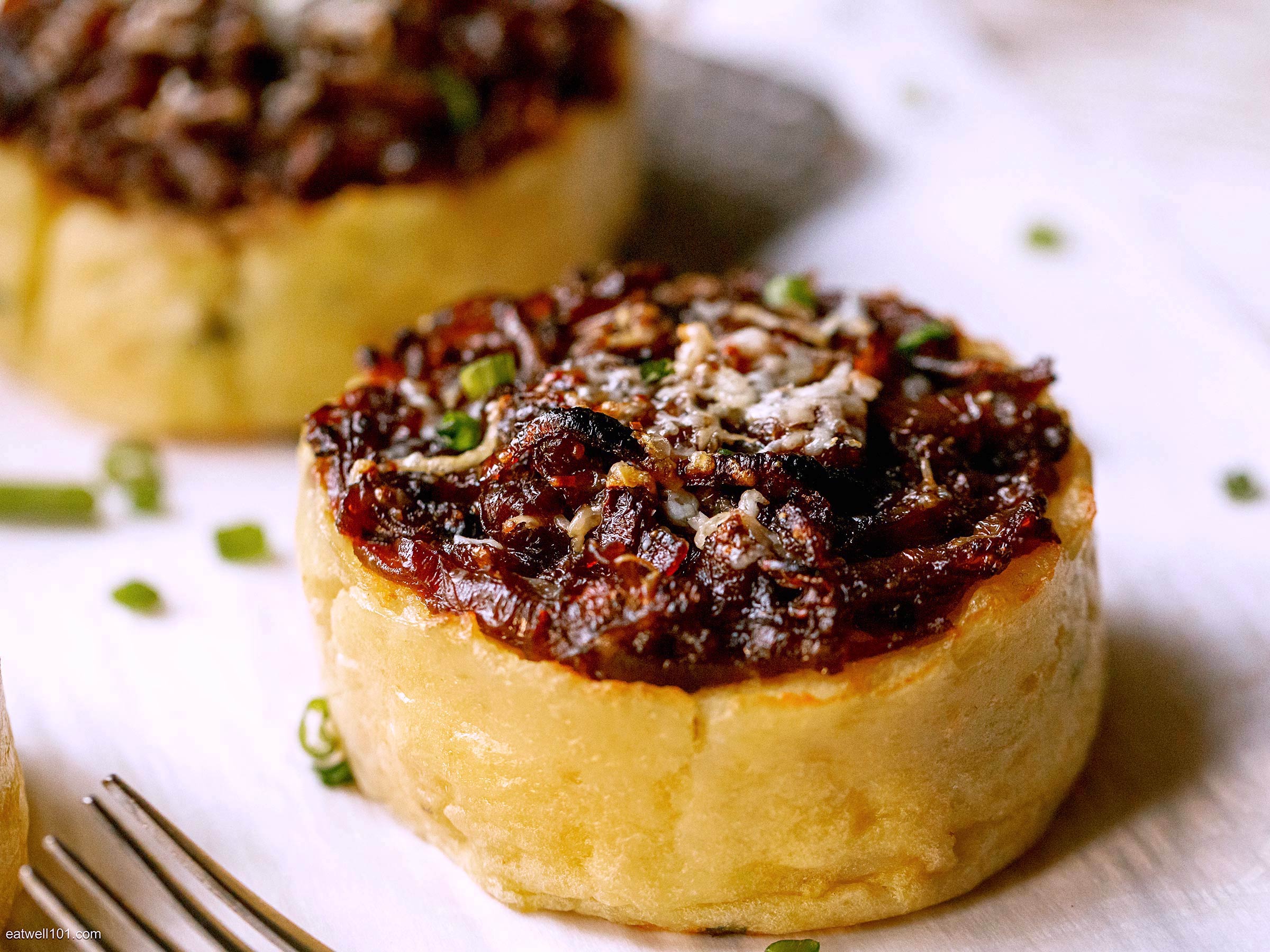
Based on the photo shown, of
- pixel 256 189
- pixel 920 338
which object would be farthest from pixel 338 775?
pixel 256 189

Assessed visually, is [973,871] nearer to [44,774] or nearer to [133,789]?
[133,789]

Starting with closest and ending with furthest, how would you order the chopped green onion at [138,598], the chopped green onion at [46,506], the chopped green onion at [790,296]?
the chopped green onion at [790,296] < the chopped green onion at [138,598] < the chopped green onion at [46,506]

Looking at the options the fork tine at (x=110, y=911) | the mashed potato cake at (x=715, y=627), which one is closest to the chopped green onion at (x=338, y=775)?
the mashed potato cake at (x=715, y=627)

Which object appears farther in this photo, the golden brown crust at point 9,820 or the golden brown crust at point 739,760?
the golden brown crust at point 9,820

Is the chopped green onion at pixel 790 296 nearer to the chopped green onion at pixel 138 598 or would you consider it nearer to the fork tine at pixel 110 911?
the chopped green onion at pixel 138 598

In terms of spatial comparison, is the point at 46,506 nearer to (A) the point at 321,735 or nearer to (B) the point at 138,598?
(B) the point at 138,598

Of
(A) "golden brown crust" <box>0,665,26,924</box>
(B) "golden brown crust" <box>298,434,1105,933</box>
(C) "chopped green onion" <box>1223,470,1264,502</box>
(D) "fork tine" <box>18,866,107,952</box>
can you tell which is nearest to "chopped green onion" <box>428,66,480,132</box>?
(B) "golden brown crust" <box>298,434,1105,933</box>
